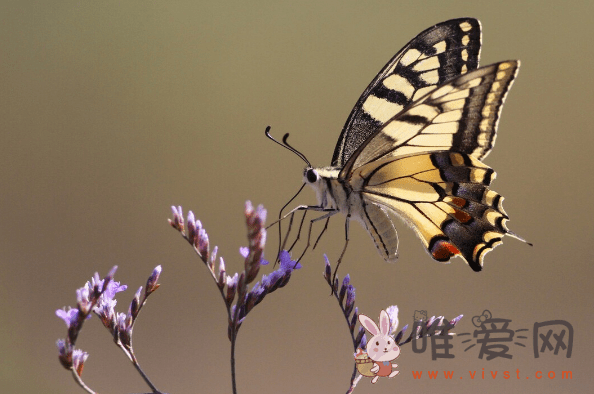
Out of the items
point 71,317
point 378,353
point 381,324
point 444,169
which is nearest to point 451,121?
point 444,169

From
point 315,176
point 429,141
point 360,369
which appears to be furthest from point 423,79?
point 360,369

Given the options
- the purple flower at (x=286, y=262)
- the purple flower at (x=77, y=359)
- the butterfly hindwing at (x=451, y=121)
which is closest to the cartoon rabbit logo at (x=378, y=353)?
Result: the purple flower at (x=286, y=262)

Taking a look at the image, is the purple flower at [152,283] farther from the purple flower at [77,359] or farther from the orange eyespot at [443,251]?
the orange eyespot at [443,251]

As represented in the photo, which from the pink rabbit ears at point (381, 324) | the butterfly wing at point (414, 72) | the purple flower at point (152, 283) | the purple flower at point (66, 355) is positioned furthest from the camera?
the butterfly wing at point (414, 72)

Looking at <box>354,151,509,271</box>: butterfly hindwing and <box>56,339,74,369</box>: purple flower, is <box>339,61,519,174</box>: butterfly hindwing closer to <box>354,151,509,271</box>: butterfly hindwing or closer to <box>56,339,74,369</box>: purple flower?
<box>354,151,509,271</box>: butterfly hindwing

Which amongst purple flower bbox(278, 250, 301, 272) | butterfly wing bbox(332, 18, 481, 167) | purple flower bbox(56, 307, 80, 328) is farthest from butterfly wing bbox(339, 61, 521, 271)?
purple flower bbox(56, 307, 80, 328)

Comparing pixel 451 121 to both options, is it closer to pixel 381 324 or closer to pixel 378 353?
pixel 381 324
